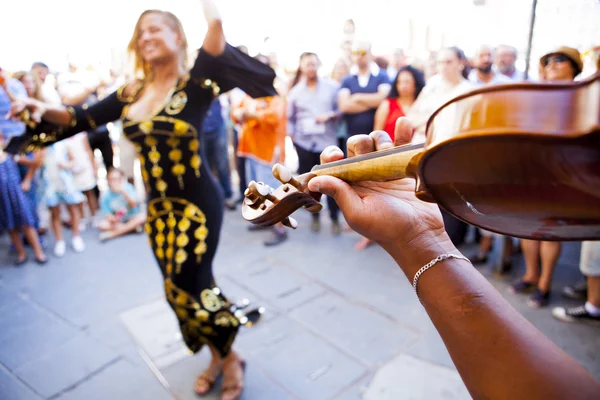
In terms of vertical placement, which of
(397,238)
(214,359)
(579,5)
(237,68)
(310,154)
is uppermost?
(579,5)

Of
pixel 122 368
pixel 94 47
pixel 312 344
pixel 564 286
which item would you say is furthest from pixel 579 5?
pixel 94 47

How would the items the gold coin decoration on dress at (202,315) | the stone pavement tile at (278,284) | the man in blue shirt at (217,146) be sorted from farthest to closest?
the man in blue shirt at (217,146)
the stone pavement tile at (278,284)
the gold coin decoration on dress at (202,315)

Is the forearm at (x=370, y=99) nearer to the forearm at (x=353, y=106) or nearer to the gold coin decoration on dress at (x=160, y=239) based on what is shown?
the forearm at (x=353, y=106)

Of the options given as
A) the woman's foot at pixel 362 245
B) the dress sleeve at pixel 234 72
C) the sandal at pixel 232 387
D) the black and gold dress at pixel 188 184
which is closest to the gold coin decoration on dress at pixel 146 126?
the black and gold dress at pixel 188 184

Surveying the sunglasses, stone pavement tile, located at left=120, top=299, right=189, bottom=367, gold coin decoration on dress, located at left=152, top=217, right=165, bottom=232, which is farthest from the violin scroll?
the sunglasses

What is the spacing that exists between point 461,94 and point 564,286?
3.18 m

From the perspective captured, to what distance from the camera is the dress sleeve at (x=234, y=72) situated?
208 centimetres

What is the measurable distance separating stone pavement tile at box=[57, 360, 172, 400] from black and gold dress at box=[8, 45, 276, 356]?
0.48m

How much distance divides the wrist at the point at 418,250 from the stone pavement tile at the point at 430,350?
5.80 feet

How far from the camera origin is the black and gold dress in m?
2.07

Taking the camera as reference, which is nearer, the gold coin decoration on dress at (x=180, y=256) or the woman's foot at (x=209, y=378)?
the gold coin decoration on dress at (x=180, y=256)

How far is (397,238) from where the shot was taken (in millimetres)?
970

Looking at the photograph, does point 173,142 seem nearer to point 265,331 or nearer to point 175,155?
point 175,155

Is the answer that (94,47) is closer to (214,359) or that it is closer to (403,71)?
(403,71)
